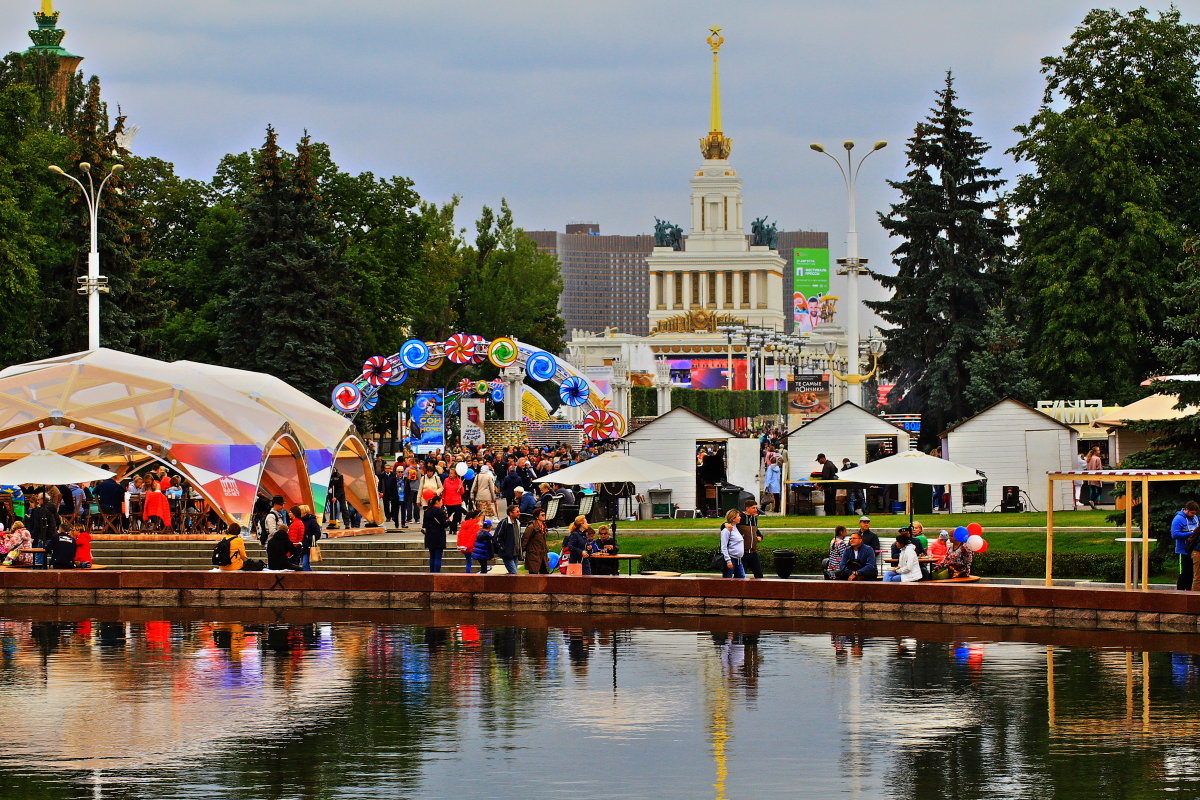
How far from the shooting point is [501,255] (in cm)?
8238

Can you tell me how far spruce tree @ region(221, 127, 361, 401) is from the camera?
2042 inches

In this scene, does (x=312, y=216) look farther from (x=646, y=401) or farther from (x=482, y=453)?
(x=646, y=401)

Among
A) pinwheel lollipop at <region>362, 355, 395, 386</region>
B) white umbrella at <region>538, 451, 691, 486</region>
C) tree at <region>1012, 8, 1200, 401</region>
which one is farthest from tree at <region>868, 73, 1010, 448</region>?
white umbrella at <region>538, 451, 691, 486</region>

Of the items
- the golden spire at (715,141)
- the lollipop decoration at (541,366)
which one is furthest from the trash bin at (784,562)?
the golden spire at (715,141)

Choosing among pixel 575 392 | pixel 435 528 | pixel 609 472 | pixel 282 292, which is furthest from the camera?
pixel 282 292

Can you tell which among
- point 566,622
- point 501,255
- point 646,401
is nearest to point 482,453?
point 566,622

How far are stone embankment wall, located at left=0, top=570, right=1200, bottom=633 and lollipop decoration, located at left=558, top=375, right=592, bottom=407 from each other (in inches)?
1048

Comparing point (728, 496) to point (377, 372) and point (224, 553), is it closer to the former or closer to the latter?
point (224, 553)

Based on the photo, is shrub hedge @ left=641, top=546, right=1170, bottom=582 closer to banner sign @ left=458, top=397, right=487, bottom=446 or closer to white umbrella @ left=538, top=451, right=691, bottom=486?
white umbrella @ left=538, top=451, right=691, bottom=486

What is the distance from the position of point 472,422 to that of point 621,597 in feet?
97.1

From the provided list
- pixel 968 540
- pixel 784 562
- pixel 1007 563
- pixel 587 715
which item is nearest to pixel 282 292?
pixel 784 562

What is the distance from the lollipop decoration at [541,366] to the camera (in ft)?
165

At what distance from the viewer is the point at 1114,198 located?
140 feet

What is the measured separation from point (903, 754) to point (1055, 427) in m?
21.8
